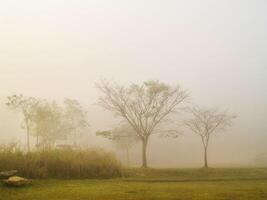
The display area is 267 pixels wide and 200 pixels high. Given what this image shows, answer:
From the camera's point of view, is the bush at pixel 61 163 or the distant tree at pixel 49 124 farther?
the distant tree at pixel 49 124

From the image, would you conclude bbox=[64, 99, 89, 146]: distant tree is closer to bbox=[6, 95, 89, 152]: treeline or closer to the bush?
bbox=[6, 95, 89, 152]: treeline

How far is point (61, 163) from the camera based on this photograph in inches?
1065

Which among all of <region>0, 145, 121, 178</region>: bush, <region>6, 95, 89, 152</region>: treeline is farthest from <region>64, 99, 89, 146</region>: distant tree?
<region>0, 145, 121, 178</region>: bush

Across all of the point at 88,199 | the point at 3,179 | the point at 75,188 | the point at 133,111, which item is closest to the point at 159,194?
the point at 88,199

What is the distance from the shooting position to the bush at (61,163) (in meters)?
25.3

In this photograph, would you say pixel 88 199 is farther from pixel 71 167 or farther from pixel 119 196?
pixel 71 167

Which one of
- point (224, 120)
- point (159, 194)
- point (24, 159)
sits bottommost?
point (159, 194)

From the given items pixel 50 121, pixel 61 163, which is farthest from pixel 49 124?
pixel 61 163

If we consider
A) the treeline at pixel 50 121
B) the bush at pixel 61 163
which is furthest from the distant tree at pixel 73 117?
the bush at pixel 61 163

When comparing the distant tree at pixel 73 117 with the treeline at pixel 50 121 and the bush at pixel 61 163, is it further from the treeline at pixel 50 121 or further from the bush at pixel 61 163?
the bush at pixel 61 163

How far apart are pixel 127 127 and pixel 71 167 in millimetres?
41844

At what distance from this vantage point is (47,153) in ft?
91.0

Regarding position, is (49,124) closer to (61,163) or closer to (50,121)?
(50,121)

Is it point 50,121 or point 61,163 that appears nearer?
point 61,163
